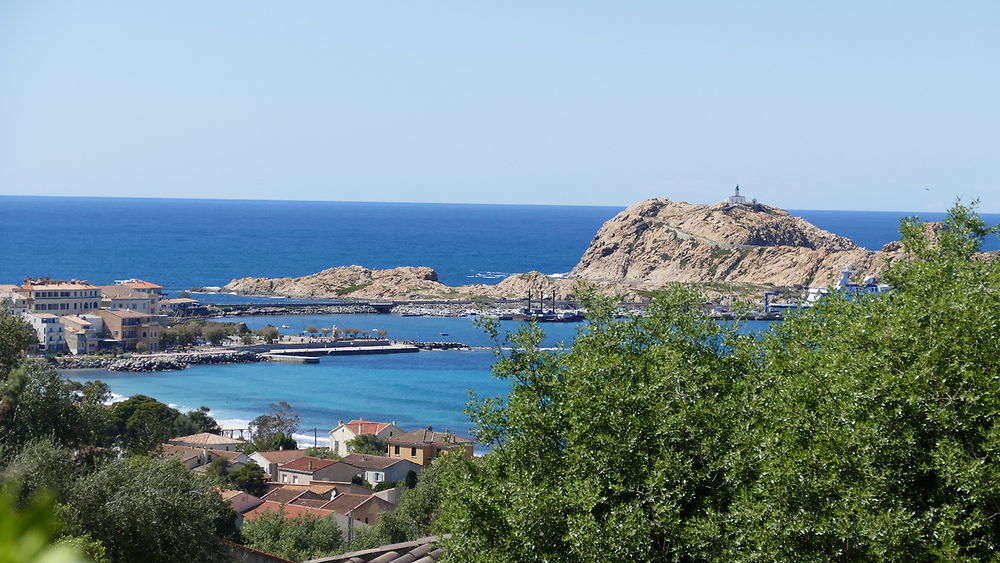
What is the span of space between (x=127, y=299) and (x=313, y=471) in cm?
4989

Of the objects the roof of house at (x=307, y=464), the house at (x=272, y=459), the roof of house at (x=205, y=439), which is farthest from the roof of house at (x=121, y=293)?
the roof of house at (x=307, y=464)

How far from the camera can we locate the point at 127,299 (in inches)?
2940

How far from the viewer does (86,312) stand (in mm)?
69938

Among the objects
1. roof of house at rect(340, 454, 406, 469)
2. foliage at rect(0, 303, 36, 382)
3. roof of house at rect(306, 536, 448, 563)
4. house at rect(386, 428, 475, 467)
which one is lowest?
house at rect(386, 428, 475, 467)

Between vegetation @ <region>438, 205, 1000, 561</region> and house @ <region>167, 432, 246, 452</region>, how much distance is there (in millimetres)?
25146

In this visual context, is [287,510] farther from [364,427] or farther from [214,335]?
[214,335]

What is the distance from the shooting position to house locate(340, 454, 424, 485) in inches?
1257

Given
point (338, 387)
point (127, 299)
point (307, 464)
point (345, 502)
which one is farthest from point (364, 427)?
point (127, 299)

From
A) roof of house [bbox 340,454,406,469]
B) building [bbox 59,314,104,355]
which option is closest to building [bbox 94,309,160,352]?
building [bbox 59,314,104,355]

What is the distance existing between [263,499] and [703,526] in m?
19.9

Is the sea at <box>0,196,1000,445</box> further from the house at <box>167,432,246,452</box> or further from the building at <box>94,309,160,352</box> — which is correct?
the building at <box>94,309,160,352</box>

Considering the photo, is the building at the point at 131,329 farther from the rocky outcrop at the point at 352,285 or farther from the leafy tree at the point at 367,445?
the leafy tree at the point at 367,445

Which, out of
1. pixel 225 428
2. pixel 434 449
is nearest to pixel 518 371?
pixel 434 449

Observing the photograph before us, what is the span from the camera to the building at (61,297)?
2687 inches
